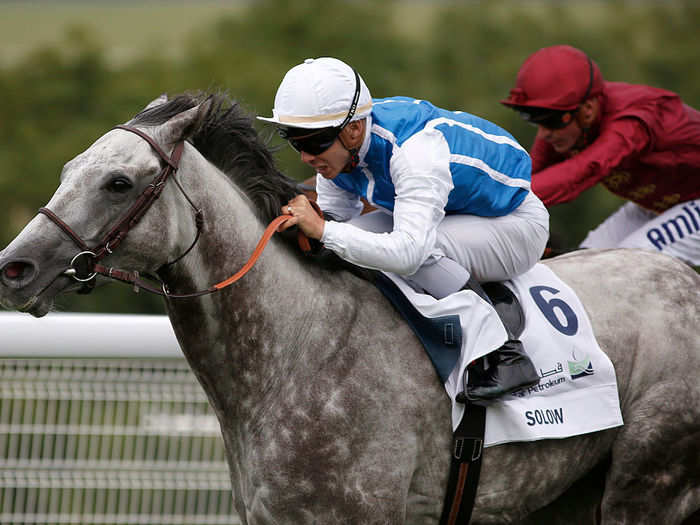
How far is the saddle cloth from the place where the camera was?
3.36m

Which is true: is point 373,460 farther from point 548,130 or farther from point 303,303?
point 548,130

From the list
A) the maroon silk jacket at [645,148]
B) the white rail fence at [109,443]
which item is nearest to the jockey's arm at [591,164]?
the maroon silk jacket at [645,148]

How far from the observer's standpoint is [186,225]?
3.10 m

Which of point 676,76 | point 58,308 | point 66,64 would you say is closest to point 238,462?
point 58,308

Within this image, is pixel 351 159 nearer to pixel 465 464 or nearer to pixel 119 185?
pixel 119 185

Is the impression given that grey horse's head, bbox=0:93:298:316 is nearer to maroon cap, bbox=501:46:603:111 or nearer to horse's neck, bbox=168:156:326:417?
horse's neck, bbox=168:156:326:417

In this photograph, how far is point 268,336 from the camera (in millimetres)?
3244

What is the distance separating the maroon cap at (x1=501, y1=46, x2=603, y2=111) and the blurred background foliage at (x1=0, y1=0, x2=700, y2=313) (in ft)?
88.3

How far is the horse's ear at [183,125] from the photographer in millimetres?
3059

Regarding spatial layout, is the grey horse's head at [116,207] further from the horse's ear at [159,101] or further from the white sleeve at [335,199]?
the white sleeve at [335,199]

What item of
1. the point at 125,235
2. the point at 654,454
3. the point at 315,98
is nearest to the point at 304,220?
the point at 315,98

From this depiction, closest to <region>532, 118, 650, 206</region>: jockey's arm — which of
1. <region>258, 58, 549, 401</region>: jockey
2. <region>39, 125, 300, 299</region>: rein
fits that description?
<region>258, 58, 549, 401</region>: jockey

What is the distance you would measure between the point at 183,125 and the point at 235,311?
61 cm

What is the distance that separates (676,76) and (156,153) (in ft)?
163
